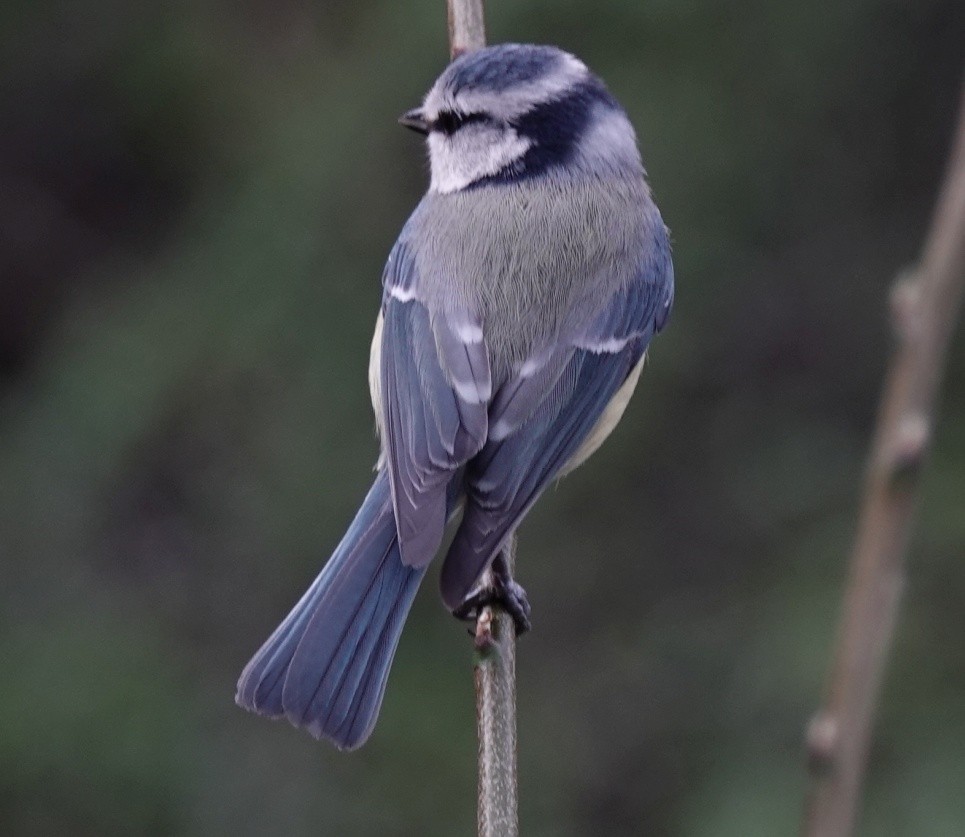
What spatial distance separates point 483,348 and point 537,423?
130 mm

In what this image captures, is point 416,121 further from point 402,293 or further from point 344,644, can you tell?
point 344,644

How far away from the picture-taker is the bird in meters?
1.80

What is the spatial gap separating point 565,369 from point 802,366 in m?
2.25

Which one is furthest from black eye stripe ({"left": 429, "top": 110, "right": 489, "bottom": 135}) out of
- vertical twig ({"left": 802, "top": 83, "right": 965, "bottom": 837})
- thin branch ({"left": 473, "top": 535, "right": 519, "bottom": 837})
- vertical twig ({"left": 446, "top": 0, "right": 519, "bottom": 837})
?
vertical twig ({"left": 802, "top": 83, "right": 965, "bottom": 837})

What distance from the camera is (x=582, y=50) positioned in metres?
3.51

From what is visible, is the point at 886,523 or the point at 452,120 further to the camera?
the point at 452,120

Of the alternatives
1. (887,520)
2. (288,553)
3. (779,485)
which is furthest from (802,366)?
(887,520)

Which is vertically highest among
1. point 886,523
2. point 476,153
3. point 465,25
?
point 465,25

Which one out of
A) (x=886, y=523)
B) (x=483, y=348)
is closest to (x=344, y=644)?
(x=483, y=348)

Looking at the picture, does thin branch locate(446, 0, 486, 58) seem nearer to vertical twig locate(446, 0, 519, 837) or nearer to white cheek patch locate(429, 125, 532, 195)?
vertical twig locate(446, 0, 519, 837)

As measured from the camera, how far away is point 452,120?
2.27 m

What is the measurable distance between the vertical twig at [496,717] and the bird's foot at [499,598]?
0.01 meters

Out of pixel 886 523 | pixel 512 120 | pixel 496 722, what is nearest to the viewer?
pixel 886 523

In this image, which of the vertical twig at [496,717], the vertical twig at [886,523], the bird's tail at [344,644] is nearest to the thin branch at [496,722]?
the vertical twig at [496,717]
